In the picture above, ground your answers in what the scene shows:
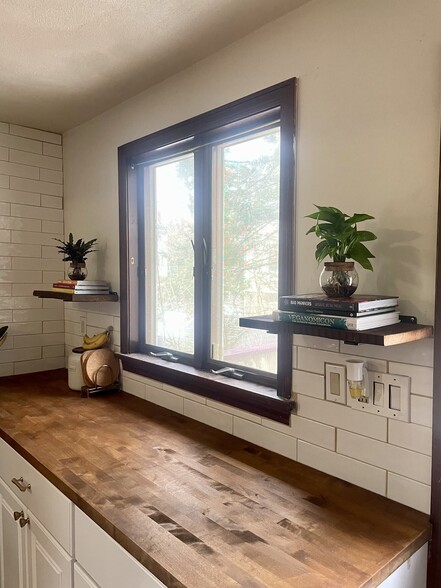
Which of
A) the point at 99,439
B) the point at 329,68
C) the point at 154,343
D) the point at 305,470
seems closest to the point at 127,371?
the point at 154,343

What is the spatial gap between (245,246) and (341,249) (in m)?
0.58

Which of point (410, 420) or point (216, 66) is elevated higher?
point (216, 66)

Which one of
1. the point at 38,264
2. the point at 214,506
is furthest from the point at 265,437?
the point at 38,264

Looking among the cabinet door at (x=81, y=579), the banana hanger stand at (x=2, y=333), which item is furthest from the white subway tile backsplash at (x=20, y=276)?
the cabinet door at (x=81, y=579)

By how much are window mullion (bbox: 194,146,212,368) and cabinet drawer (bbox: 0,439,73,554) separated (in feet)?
2.28

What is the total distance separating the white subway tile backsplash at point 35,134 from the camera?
2354mm

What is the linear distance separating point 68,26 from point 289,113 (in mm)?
766

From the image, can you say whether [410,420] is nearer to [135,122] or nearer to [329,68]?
[329,68]

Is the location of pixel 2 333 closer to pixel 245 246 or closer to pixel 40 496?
pixel 40 496

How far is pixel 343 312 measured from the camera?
100 cm

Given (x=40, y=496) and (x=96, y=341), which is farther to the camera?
(x=96, y=341)

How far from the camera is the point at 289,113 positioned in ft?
4.32

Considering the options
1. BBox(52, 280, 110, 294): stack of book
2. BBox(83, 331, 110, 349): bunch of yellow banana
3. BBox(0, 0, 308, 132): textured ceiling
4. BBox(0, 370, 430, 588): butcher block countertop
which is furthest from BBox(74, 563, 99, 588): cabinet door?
BBox(0, 0, 308, 132): textured ceiling

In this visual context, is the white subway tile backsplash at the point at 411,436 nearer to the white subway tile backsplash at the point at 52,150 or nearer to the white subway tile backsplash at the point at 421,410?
the white subway tile backsplash at the point at 421,410
